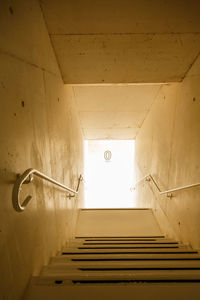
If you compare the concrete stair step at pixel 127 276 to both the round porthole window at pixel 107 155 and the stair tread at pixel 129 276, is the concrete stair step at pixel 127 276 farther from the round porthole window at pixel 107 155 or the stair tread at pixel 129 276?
the round porthole window at pixel 107 155

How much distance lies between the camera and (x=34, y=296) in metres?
1.10

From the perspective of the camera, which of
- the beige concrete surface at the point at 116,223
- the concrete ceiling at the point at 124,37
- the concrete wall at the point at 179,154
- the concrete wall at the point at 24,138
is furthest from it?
the beige concrete surface at the point at 116,223

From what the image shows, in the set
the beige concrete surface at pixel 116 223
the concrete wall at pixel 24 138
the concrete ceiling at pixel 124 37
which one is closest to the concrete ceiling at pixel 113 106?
the concrete ceiling at pixel 124 37

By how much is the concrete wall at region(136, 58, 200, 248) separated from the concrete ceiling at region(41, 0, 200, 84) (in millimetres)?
394

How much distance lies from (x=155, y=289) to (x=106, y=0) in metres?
2.21

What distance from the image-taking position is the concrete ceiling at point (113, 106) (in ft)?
11.6

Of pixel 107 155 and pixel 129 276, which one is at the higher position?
pixel 129 276

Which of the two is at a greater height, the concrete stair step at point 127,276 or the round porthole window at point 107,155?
the concrete stair step at point 127,276

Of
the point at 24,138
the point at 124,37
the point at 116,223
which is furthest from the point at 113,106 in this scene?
the point at 24,138

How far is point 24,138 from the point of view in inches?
51.1

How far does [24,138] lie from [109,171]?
7863 mm

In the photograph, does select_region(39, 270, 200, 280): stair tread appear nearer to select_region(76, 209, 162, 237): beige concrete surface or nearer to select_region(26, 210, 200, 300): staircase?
select_region(26, 210, 200, 300): staircase

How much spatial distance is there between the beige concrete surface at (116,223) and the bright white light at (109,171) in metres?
4.73

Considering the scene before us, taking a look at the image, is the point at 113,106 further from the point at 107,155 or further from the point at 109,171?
the point at 109,171
